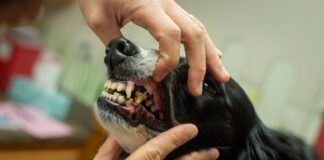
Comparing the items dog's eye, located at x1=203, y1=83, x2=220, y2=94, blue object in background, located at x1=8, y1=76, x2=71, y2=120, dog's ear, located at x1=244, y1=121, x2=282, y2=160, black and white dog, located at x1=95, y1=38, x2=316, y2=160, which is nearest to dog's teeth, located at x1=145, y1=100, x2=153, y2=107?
black and white dog, located at x1=95, y1=38, x2=316, y2=160

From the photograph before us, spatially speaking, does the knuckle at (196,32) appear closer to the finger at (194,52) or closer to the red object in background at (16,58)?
the finger at (194,52)

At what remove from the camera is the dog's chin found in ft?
2.70

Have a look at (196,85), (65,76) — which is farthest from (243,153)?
(65,76)

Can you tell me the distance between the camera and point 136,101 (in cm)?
83

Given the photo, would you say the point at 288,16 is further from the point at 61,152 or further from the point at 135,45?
the point at 61,152

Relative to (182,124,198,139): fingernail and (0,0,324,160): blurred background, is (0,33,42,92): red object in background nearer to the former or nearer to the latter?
(0,0,324,160): blurred background

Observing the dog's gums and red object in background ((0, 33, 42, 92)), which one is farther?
red object in background ((0, 33, 42, 92))

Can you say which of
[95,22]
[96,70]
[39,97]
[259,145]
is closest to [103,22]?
[95,22]

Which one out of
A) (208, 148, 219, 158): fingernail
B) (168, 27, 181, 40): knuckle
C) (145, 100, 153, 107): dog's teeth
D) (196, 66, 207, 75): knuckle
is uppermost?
(168, 27, 181, 40): knuckle

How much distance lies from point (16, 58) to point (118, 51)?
165 cm

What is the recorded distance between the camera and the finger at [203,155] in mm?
868

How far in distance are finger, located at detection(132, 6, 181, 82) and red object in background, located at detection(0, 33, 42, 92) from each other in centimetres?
165

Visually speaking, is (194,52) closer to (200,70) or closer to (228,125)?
(200,70)

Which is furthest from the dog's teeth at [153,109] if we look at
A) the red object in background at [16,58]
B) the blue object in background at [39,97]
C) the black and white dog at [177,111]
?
the red object in background at [16,58]
